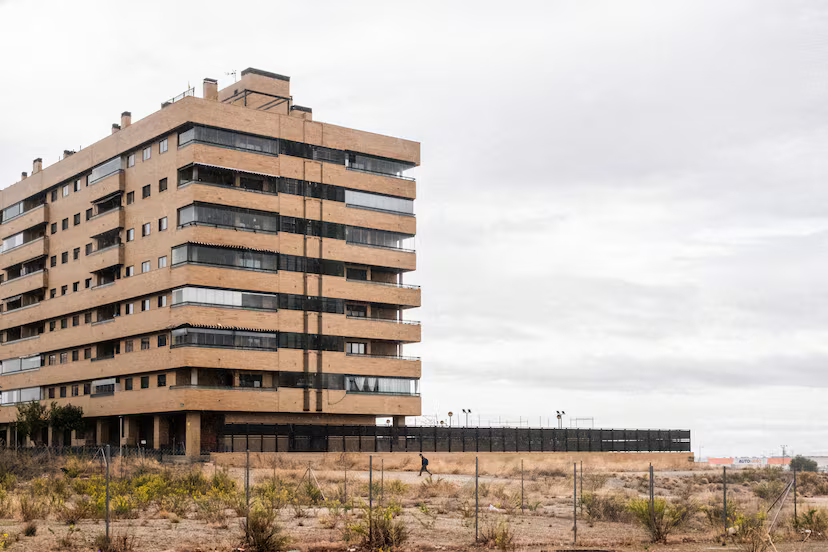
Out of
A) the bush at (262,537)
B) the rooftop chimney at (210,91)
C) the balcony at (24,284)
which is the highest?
the rooftop chimney at (210,91)

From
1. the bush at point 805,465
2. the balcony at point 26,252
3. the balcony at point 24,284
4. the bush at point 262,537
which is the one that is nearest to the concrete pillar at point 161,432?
the balcony at point 24,284

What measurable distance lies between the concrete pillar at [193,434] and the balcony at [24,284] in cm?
3316

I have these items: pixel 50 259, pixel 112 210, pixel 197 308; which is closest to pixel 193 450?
pixel 197 308

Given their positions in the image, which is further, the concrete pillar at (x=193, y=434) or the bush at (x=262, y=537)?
the concrete pillar at (x=193, y=434)

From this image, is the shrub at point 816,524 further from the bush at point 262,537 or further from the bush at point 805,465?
the bush at point 805,465

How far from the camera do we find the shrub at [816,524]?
32812 millimetres

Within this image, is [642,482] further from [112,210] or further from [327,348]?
[112,210]

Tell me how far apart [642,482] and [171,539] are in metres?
42.6

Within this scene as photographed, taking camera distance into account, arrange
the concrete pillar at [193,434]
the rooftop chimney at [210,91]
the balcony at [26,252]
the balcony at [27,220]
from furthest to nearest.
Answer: the balcony at [27,220]
the balcony at [26,252]
the rooftop chimney at [210,91]
the concrete pillar at [193,434]

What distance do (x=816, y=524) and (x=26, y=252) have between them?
99.3 meters

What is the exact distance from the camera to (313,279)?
93.4 meters

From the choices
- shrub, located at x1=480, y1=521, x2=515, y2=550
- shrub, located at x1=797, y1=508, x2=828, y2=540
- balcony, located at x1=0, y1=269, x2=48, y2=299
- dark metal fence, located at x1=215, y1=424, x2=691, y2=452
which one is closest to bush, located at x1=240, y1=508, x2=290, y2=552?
shrub, located at x1=480, y1=521, x2=515, y2=550

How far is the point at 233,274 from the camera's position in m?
88.8

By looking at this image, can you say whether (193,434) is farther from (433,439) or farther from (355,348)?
(433,439)
